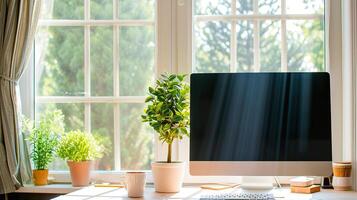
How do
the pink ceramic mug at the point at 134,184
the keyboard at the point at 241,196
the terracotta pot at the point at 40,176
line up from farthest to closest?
the terracotta pot at the point at 40,176 → the pink ceramic mug at the point at 134,184 → the keyboard at the point at 241,196

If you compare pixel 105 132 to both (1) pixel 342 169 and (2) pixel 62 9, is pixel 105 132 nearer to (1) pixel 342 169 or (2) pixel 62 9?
(2) pixel 62 9

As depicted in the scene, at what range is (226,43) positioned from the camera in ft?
9.40

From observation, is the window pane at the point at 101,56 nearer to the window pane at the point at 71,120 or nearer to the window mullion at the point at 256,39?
the window pane at the point at 71,120

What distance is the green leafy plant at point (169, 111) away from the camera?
251 cm

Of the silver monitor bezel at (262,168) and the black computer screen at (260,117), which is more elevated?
the black computer screen at (260,117)

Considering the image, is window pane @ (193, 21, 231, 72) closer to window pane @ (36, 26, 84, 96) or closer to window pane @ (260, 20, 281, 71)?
window pane @ (260, 20, 281, 71)

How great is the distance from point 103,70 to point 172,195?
85 centimetres

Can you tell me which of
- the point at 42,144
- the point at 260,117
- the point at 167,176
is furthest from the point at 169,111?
the point at 42,144

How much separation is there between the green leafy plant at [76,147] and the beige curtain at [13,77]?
21cm

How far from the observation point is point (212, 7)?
288cm

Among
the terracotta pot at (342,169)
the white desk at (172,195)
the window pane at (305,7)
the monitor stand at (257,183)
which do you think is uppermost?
the window pane at (305,7)

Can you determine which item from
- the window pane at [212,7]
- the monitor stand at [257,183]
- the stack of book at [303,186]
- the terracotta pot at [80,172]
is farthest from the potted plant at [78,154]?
Answer: the stack of book at [303,186]

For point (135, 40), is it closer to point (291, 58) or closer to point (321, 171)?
point (291, 58)

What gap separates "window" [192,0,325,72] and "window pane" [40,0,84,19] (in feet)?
2.05
